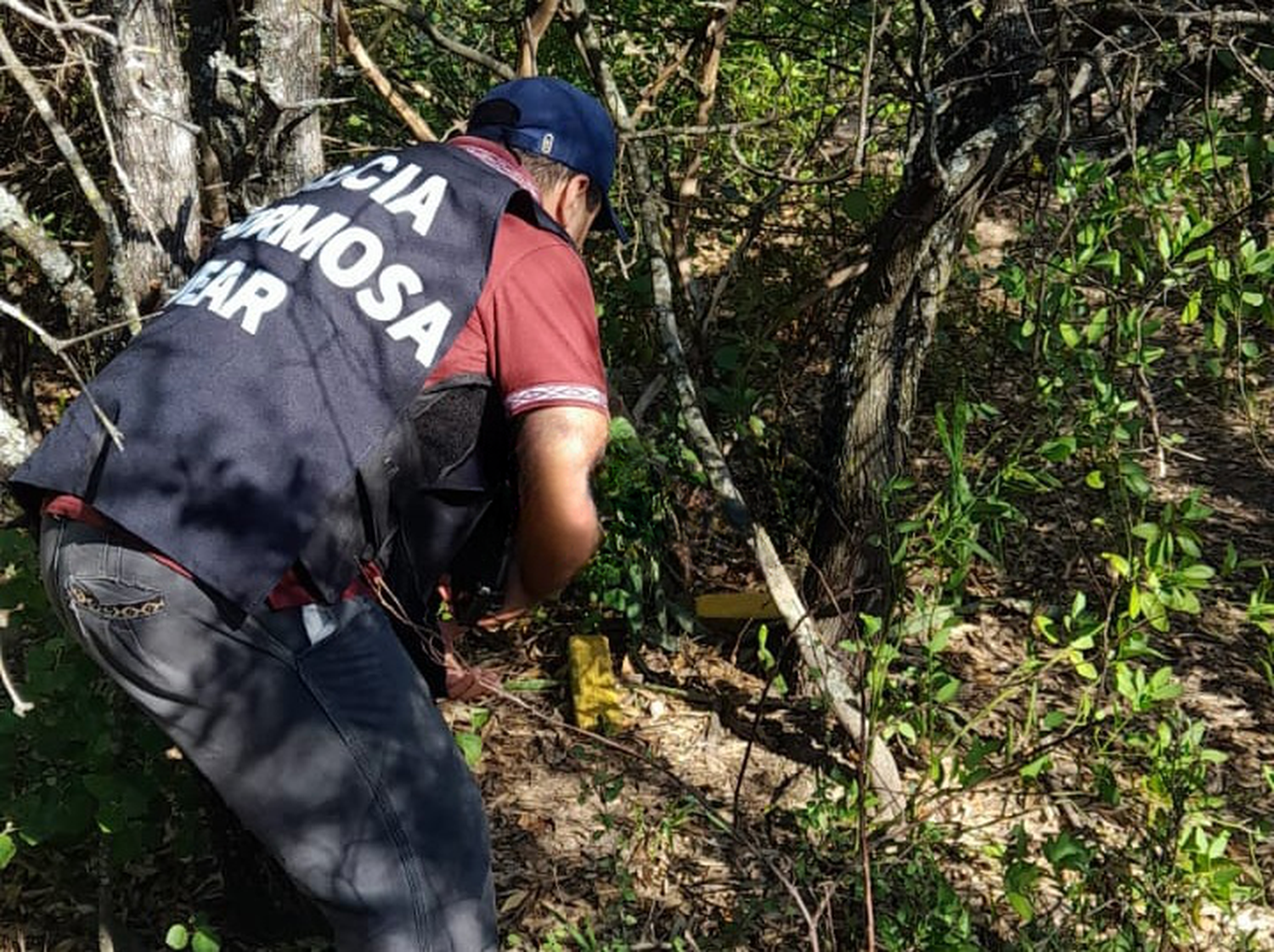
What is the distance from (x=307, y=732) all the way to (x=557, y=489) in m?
0.58

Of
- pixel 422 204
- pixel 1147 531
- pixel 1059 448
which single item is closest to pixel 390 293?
pixel 422 204

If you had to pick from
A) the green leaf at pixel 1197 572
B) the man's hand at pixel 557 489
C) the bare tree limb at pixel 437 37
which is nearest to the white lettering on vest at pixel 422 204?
the man's hand at pixel 557 489

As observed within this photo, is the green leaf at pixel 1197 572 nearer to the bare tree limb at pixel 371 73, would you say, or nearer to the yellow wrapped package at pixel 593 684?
the yellow wrapped package at pixel 593 684

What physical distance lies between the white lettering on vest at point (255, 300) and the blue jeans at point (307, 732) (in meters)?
0.41

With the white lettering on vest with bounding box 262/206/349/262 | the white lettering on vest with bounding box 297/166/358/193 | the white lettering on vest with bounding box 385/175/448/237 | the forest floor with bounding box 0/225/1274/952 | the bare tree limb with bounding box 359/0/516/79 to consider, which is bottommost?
the forest floor with bounding box 0/225/1274/952

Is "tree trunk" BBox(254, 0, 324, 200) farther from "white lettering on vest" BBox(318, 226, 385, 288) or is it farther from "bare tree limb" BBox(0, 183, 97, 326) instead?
"white lettering on vest" BBox(318, 226, 385, 288)

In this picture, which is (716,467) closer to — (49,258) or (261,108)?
(261,108)

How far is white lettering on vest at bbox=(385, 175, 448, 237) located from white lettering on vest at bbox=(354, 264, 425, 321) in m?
0.09

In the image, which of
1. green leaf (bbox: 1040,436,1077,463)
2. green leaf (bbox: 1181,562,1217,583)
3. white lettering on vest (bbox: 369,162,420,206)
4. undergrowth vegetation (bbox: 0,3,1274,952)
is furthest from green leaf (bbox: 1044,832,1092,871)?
white lettering on vest (bbox: 369,162,420,206)

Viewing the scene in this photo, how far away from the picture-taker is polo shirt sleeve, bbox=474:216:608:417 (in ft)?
7.57

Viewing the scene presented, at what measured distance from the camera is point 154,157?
9.30 ft

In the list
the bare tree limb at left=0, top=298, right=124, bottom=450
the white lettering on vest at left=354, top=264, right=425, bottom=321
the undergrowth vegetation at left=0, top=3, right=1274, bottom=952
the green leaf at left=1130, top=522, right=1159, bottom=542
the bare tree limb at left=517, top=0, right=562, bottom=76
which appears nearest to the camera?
the bare tree limb at left=0, top=298, right=124, bottom=450

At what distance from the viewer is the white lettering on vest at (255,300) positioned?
225 centimetres

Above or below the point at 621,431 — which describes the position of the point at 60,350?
above
